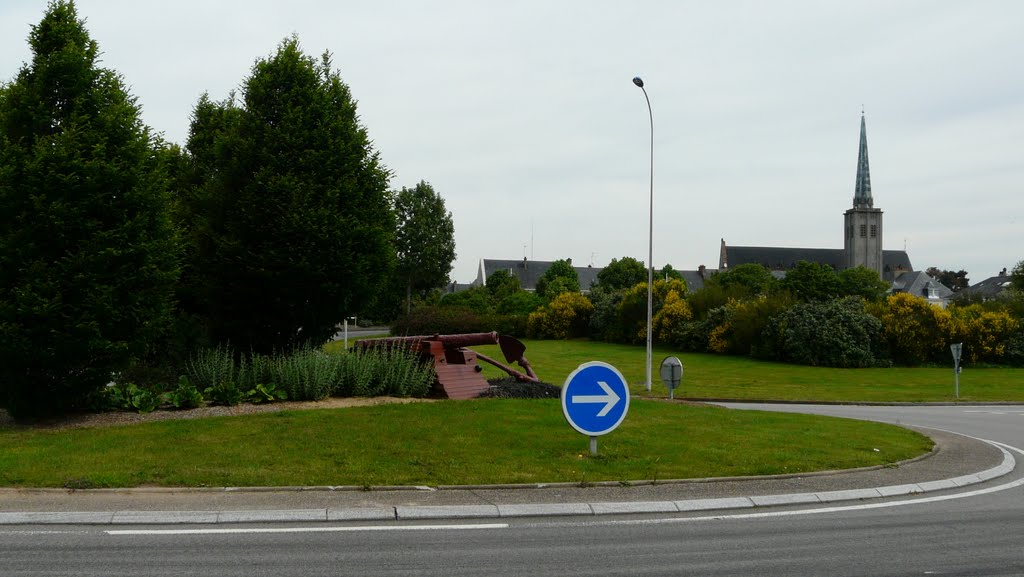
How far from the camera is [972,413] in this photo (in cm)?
2411

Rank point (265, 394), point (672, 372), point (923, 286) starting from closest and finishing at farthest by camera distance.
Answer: point (265, 394) → point (672, 372) → point (923, 286)

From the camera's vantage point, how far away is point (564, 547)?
664 centimetres

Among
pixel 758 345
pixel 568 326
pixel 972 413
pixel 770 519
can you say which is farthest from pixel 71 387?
pixel 568 326

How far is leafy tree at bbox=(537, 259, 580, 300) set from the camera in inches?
3989

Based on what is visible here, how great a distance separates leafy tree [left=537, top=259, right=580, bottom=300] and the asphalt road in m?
87.3

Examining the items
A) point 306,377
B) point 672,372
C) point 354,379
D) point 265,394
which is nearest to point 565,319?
point 672,372

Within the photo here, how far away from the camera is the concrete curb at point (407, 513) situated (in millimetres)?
7273

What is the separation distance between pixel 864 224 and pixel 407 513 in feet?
525

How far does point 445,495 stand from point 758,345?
4566 centimetres

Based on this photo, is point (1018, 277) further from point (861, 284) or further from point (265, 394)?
point (265, 394)

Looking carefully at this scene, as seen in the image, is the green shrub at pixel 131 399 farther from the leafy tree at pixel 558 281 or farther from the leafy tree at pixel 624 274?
the leafy tree at pixel 624 274

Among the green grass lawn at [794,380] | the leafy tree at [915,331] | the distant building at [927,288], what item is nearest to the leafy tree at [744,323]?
the green grass lawn at [794,380]

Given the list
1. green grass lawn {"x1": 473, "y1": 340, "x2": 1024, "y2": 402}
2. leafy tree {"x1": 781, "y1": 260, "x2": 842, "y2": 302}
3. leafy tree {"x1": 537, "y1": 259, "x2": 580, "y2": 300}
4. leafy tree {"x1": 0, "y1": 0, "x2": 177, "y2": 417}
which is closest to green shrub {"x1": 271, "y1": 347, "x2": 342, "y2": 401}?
leafy tree {"x1": 0, "y1": 0, "x2": 177, "y2": 417}

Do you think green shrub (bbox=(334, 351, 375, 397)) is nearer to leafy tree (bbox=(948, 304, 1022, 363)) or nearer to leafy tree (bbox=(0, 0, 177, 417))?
leafy tree (bbox=(0, 0, 177, 417))
